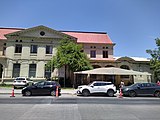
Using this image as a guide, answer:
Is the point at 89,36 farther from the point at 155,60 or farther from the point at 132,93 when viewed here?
the point at 132,93

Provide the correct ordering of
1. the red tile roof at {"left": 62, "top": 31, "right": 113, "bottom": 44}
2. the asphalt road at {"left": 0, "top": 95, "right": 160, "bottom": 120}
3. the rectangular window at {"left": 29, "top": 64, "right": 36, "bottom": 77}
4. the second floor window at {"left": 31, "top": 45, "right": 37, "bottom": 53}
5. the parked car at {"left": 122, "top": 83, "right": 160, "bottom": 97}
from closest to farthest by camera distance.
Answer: the asphalt road at {"left": 0, "top": 95, "right": 160, "bottom": 120}
the parked car at {"left": 122, "top": 83, "right": 160, "bottom": 97}
the rectangular window at {"left": 29, "top": 64, "right": 36, "bottom": 77}
the second floor window at {"left": 31, "top": 45, "right": 37, "bottom": 53}
the red tile roof at {"left": 62, "top": 31, "right": 113, "bottom": 44}

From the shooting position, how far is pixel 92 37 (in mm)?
39938

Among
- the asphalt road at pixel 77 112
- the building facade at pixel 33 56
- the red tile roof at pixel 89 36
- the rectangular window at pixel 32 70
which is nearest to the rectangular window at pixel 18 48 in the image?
the building facade at pixel 33 56

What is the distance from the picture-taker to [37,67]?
106ft

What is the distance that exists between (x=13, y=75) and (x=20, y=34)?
27.1 feet

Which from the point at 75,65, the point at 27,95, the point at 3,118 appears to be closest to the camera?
the point at 3,118

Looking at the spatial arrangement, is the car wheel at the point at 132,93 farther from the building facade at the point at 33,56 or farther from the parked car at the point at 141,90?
the building facade at the point at 33,56

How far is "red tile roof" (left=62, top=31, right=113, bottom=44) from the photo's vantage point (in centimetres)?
3812

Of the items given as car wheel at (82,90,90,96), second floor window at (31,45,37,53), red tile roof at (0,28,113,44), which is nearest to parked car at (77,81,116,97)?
car wheel at (82,90,90,96)

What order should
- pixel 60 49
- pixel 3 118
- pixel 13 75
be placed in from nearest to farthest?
pixel 3 118 → pixel 60 49 → pixel 13 75

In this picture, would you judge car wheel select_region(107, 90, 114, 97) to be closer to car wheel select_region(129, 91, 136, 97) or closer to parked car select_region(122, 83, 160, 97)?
parked car select_region(122, 83, 160, 97)

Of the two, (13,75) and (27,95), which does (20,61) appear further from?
(27,95)

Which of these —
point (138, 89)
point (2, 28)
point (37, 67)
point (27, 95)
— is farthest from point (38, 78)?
point (138, 89)

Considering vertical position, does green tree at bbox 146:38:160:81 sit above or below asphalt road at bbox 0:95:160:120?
above
